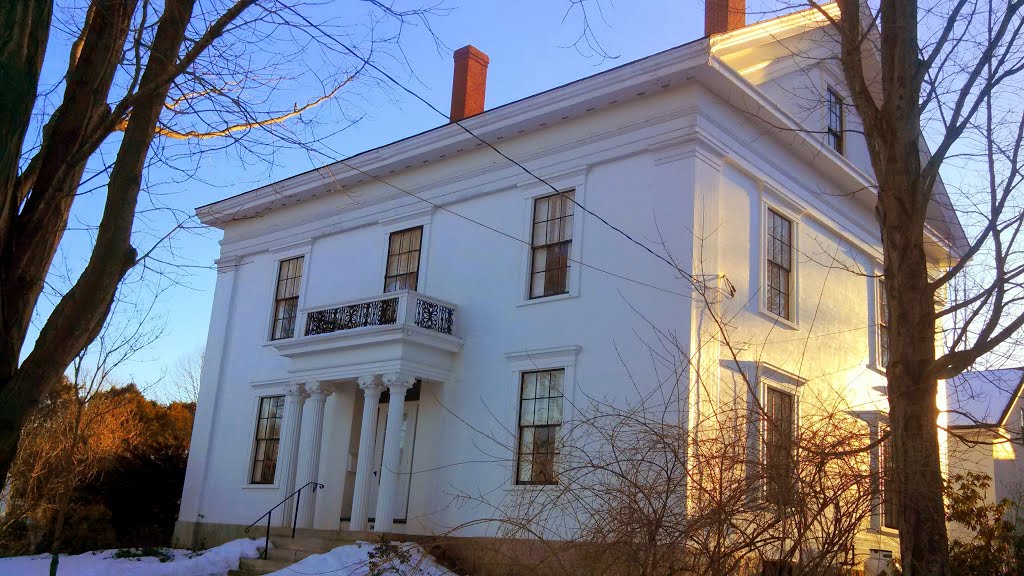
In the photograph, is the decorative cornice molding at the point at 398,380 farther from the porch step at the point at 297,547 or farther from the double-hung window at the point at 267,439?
the double-hung window at the point at 267,439

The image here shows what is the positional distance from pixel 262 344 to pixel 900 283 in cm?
1706

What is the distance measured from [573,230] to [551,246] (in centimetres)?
60

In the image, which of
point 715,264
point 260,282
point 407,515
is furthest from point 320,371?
point 715,264

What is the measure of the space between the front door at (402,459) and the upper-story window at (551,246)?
3757 mm

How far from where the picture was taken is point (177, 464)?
2564cm

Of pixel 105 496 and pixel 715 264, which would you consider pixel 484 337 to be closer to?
pixel 715 264

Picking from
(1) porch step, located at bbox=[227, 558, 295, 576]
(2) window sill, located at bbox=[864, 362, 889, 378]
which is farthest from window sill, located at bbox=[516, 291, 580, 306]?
(2) window sill, located at bbox=[864, 362, 889, 378]

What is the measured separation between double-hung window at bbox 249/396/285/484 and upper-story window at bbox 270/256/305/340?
5.36 ft

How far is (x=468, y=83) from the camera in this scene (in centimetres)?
2169

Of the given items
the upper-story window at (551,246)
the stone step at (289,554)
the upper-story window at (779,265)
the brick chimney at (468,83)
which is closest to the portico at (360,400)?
the stone step at (289,554)

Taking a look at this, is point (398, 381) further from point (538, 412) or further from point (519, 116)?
point (519, 116)

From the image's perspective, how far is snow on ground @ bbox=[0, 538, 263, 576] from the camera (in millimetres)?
17547

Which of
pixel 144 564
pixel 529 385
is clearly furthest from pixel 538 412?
pixel 144 564

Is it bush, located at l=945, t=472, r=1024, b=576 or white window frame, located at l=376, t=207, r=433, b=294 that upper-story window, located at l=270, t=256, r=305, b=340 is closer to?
white window frame, located at l=376, t=207, r=433, b=294
